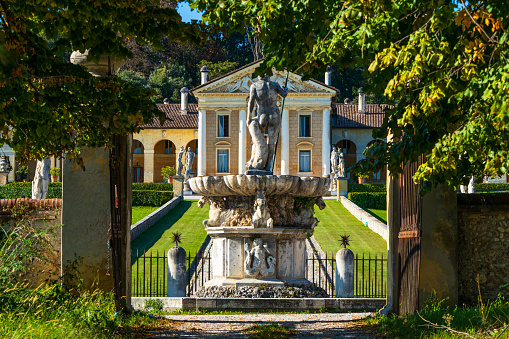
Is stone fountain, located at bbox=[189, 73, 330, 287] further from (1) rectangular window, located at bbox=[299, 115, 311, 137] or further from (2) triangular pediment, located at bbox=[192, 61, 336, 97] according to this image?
(1) rectangular window, located at bbox=[299, 115, 311, 137]

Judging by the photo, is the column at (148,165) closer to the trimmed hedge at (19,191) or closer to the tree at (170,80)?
the tree at (170,80)

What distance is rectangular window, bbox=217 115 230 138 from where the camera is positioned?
4925cm

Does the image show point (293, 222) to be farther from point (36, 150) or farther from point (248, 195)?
point (36, 150)

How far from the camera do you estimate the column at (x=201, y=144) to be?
49.0 meters

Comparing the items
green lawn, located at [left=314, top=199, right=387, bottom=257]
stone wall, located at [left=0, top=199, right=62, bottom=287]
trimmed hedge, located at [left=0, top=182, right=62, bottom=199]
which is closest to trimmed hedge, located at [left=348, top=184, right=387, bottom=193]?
green lawn, located at [left=314, top=199, right=387, bottom=257]

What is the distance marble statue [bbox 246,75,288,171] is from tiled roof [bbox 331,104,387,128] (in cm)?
4256

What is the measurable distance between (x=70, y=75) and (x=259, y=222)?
4.01 m

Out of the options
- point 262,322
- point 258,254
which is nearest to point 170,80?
point 258,254

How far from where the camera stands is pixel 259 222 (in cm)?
911

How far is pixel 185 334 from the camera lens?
263 inches

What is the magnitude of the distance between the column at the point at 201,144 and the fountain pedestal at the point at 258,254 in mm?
39911

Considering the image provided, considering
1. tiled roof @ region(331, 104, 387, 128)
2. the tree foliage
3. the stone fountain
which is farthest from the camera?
tiled roof @ region(331, 104, 387, 128)

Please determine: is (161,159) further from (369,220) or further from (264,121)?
(264,121)

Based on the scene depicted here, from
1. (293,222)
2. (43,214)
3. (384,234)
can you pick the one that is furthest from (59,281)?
(384,234)
